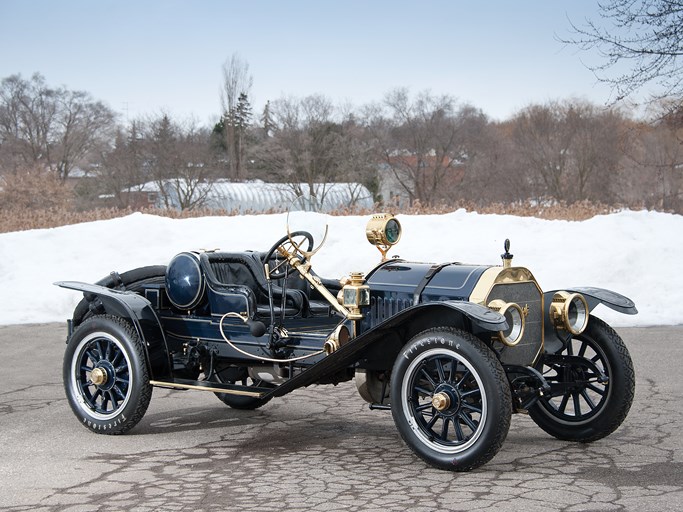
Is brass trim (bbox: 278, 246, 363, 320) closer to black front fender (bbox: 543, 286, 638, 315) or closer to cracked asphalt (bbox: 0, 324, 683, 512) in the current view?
cracked asphalt (bbox: 0, 324, 683, 512)

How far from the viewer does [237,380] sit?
277 inches

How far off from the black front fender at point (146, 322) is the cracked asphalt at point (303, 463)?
485 millimetres

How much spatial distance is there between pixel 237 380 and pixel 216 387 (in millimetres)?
585

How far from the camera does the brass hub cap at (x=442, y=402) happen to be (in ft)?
17.2

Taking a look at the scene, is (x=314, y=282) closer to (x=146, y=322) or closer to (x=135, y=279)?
(x=146, y=322)

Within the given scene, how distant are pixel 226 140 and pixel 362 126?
354 inches

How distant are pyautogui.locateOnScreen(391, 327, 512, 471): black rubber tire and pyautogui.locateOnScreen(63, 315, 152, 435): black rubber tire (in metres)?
2.01

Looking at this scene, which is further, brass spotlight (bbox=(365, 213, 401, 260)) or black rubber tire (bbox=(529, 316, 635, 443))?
brass spotlight (bbox=(365, 213, 401, 260))

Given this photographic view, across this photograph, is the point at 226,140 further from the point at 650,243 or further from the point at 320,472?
the point at 320,472

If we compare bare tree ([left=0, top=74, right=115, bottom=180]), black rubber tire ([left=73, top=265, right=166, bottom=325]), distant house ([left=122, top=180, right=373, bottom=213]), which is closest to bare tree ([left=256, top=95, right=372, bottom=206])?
distant house ([left=122, top=180, right=373, bottom=213])

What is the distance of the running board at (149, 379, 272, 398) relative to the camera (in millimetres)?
6301

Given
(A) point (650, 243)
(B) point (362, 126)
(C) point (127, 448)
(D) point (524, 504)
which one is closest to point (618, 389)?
(D) point (524, 504)

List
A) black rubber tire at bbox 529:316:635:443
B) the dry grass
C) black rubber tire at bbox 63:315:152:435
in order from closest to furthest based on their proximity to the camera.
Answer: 1. black rubber tire at bbox 529:316:635:443
2. black rubber tire at bbox 63:315:152:435
3. the dry grass

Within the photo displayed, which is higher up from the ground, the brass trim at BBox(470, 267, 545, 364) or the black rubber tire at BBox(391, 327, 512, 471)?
the brass trim at BBox(470, 267, 545, 364)
